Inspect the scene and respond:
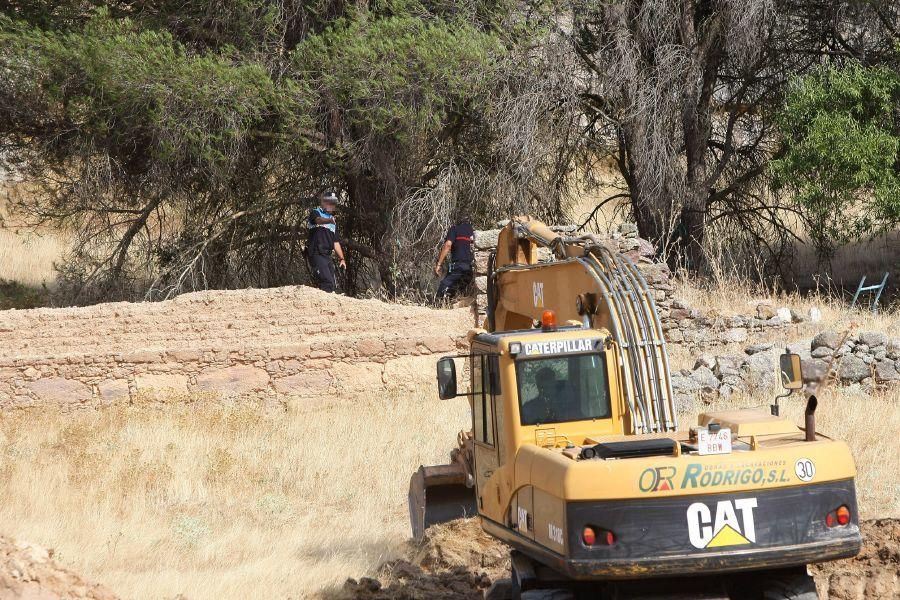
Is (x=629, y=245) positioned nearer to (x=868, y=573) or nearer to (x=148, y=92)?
(x=148, y=92)

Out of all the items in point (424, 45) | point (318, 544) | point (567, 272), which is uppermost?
point (424, 45)

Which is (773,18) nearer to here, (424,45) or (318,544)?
(424,45)

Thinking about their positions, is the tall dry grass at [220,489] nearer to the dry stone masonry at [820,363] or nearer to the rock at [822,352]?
the dry stone masonry at [820,363]

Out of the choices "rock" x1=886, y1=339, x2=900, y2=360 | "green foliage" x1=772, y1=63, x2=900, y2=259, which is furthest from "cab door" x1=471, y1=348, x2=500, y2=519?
"green foliage" x1=772, y1=63, x2=900, y2=259

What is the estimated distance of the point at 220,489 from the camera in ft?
39.6

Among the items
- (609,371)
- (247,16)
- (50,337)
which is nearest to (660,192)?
(247,16)

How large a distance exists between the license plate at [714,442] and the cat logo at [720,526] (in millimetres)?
305

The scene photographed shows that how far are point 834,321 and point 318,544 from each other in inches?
389

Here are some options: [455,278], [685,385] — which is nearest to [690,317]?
[685,385]

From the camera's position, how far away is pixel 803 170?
18328 millimetres

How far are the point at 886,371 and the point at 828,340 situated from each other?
0.78m

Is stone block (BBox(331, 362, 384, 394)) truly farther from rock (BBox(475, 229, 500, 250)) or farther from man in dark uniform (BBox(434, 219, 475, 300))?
rock (BBox(475, 229, 500, 250))

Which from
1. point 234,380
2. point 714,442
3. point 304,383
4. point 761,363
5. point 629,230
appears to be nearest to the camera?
point 714,442

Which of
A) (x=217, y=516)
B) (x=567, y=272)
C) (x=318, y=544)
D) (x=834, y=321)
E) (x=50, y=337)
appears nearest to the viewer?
(x=567, y=272)
